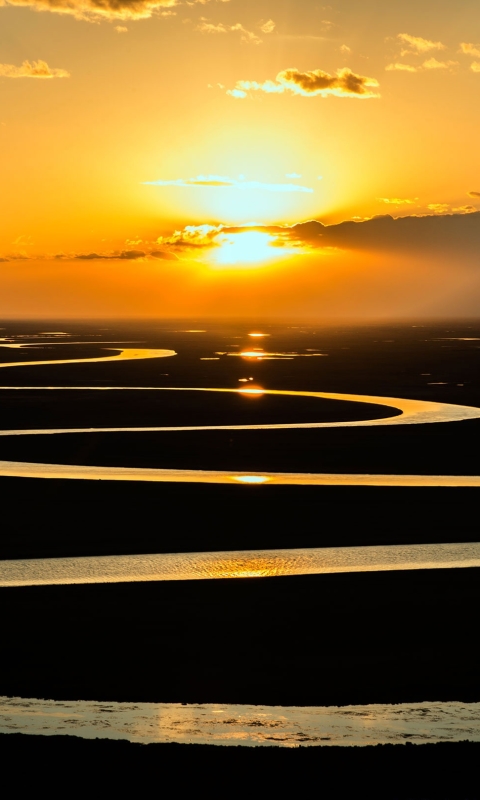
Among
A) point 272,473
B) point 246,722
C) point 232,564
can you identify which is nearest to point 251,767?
point 246,722

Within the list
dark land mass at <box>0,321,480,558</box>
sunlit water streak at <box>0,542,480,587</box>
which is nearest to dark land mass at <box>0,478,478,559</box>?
dark land mass at <box>0,321,480,558</box>

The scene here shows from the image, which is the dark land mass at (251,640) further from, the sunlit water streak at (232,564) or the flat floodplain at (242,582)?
the sunlit water streak at (232,564)

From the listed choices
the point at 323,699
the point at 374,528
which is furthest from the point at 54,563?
the point at 323,699

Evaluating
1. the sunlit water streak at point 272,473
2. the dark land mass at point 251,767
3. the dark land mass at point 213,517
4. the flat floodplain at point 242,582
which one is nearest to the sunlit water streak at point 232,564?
the flat floodplain at point 242,582

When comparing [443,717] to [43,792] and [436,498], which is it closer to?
[43,792]

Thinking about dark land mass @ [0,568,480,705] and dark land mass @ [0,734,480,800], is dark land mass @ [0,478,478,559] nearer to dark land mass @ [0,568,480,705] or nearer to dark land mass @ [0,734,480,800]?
dark land mass @ [0,568,480,705]

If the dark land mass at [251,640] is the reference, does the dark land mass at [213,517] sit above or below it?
below
